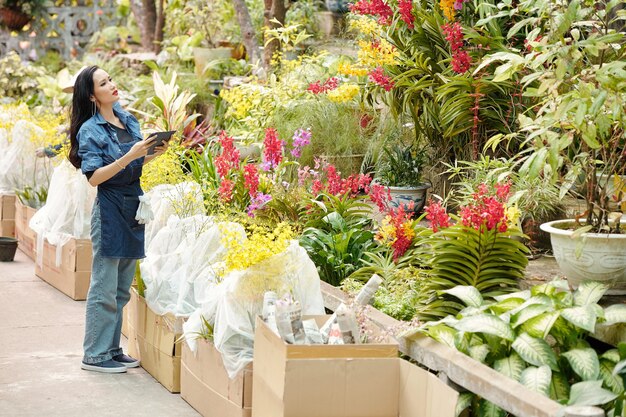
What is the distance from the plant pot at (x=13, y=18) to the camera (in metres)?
15.4

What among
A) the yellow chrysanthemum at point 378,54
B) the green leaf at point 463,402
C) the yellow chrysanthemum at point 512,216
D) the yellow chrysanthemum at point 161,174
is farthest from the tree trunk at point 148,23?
the green leaf at point 463,402

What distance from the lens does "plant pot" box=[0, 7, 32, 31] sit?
1543 cm

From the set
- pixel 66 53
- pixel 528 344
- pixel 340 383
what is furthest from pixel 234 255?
pixel 66 53

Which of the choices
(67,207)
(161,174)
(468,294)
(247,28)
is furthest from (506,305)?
(247,28)

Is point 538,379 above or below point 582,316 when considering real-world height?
below

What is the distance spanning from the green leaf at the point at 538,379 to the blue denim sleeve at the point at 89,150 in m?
2.52

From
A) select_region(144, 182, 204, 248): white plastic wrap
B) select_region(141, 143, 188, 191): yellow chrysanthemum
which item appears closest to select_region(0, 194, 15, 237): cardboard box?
select_region(141, 143, 188, 191): yellow chrysanthemum

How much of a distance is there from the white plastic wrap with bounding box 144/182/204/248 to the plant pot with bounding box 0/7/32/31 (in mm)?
10167

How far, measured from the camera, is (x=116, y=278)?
5.41 meters

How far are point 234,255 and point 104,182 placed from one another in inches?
44.9

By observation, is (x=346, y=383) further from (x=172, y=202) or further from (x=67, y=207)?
(x=67, y=207)

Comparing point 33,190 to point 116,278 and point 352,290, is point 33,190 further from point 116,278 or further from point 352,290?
point 352,290

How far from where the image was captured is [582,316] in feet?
12.4

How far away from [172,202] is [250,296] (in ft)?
4.84
